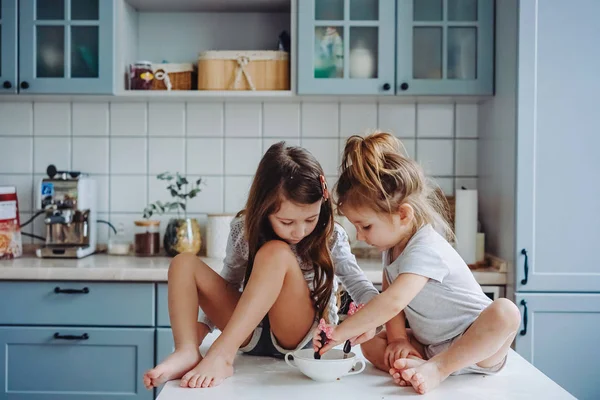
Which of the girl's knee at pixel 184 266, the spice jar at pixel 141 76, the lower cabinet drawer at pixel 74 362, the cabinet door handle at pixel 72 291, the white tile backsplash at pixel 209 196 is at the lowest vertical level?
the lower cabinet drawer at pixel 74 362

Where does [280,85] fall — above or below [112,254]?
above

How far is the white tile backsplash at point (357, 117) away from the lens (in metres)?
3.06

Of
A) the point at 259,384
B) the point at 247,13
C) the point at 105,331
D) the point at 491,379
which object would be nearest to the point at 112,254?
the point at 105,331

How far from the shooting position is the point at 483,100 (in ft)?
9.64

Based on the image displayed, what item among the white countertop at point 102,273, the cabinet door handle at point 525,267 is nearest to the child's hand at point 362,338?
the white countertop at point 102,273

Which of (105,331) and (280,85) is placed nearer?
(105,331)

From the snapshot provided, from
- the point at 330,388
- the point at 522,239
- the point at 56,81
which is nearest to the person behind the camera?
the point at 330,388

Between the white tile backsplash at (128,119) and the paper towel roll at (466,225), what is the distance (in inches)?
55.3

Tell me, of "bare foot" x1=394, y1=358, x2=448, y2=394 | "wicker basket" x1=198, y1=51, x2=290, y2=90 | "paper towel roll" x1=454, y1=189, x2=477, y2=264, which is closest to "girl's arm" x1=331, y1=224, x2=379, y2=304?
"bare foot" x1=394, y1=358, x2=448, y2=394

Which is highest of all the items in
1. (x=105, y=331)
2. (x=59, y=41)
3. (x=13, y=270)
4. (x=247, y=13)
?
(x=247, y=13)

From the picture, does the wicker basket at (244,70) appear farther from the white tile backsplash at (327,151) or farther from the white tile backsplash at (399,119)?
the white tile backsplash at (399,119)

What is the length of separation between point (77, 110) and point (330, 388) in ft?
6.81

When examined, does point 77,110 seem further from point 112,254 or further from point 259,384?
point 259,384

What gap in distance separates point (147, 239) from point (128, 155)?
44cm
